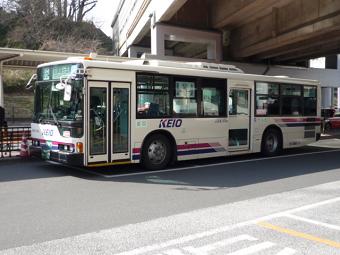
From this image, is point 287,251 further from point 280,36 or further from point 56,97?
point 280,36

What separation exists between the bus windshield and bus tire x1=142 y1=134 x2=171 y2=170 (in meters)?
2.10

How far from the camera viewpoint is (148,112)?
37.0 feet

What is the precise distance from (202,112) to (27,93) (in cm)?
3099

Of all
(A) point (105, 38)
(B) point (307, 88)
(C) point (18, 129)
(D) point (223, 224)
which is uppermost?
(A) point (105, 38)

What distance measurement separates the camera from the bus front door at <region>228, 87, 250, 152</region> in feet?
44.3

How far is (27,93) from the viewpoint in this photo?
40219 millimetres

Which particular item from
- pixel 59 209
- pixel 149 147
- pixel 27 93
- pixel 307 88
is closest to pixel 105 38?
pixel 27 93

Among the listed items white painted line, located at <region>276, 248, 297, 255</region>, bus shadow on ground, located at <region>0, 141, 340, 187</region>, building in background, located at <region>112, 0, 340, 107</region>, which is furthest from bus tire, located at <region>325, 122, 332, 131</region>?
white painted line, located at <region>276, 248, 297, 255</region>

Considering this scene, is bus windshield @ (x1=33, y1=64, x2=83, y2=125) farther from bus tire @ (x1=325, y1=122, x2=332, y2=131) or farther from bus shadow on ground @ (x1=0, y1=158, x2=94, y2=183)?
bus tire @ (x1=325, y1=122, x2=332, y2=131)

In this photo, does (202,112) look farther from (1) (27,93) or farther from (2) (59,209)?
(1) (27,93)

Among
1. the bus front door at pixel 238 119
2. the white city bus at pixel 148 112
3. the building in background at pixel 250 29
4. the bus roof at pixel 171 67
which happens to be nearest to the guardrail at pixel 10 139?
the white city bus at pixel 148 112

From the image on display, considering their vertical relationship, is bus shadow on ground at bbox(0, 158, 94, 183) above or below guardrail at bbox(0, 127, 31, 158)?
below

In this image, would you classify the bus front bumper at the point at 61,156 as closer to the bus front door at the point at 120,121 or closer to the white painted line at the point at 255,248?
the bus front door at the point at 120,121

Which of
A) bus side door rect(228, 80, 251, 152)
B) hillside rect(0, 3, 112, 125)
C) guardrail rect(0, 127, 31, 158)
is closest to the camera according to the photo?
bus side door rect(228, 80, 251, 152)
